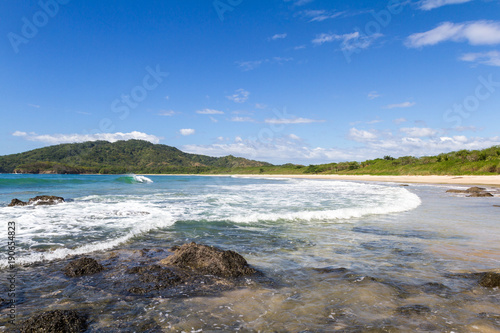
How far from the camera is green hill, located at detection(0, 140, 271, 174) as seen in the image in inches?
4925

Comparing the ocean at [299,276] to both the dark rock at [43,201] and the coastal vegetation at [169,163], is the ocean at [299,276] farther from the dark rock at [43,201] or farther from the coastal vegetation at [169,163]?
the coastal vegetation at [169,163]

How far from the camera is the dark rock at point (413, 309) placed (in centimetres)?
366

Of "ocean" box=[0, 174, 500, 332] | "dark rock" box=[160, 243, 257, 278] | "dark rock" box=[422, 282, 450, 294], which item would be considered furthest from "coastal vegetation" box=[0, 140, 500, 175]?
"dark rock" box=[160, 243, 257, 278]

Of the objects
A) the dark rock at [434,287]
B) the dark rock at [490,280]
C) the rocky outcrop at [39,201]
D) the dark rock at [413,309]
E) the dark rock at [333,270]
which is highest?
the rocky outcrop at [39,201]

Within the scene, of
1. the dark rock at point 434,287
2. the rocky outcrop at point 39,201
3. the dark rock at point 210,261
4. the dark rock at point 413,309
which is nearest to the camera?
the dark rock at point 413,309

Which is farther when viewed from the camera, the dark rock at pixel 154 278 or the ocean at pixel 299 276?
the dark rock at pixel 154 278

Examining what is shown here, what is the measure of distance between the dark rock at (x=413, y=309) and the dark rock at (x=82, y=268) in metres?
5.09

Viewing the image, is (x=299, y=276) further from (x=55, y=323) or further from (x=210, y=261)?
(x=55, y=323)

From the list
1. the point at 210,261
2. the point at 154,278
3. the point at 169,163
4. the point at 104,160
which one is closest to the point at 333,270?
the point at 210,261

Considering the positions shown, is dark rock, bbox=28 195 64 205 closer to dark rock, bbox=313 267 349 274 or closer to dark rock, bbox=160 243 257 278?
dark rock, bbox=160 243 257 278

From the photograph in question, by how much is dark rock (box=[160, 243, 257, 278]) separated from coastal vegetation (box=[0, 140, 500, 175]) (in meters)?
54.1

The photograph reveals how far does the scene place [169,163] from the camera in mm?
172250

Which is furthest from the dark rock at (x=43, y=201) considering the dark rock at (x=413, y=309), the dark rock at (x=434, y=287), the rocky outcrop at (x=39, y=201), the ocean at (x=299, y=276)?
the dark rock at (x=434, y=287)

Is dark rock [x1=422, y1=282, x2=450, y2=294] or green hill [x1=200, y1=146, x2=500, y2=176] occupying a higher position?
green hill [x1=200, y1=146, x2=500, y2=176]
